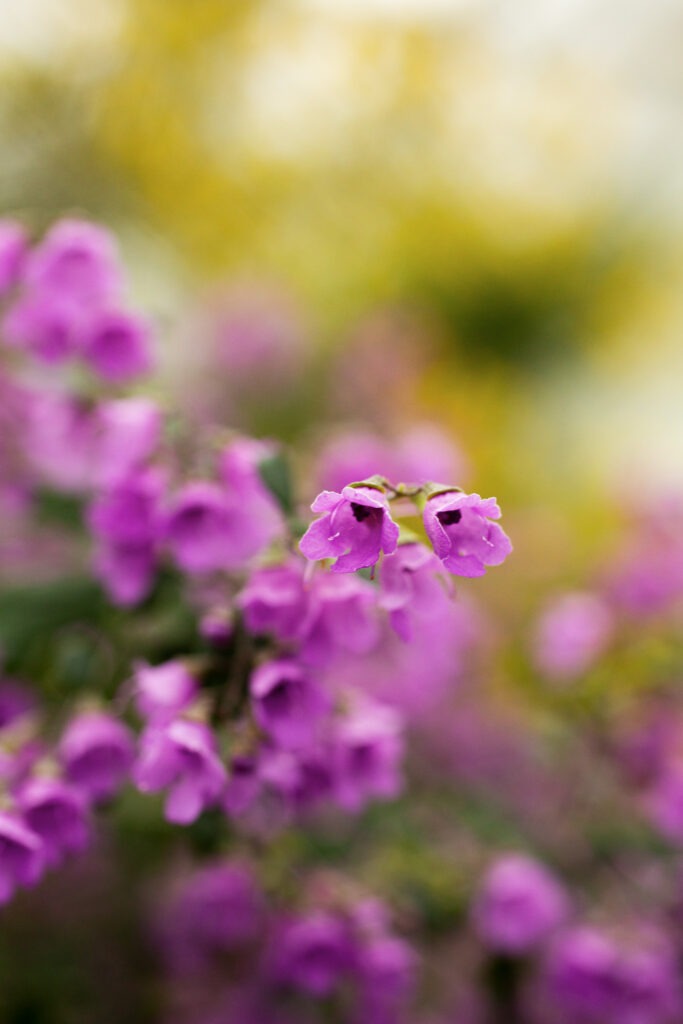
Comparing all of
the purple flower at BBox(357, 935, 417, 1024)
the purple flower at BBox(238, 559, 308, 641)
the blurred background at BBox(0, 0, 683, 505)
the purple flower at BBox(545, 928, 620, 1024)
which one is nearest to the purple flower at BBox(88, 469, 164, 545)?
the purple flower at BBox(238, 559, 308, 641)

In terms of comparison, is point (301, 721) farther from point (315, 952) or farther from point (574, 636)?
point (574, 636)

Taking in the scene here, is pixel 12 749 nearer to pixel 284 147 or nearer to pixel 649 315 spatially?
pixel 284 147

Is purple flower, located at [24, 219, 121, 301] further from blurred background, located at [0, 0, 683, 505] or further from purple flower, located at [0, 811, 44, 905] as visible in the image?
blurred background, located at [0, 0, 683, 505]

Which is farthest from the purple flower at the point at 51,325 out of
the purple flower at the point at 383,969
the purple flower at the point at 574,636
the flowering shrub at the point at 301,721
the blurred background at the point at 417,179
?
the blurred background at the point at 417,179

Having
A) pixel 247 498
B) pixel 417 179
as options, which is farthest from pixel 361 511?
pixel 417 179

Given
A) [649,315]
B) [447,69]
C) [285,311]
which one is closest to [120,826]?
[285,311]

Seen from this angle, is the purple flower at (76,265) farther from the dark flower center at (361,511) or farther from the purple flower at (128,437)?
the dark flower center at (361,511)
